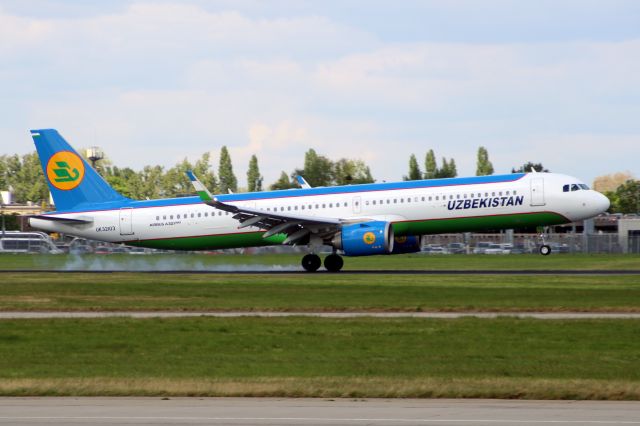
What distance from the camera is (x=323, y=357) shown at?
2109 cm

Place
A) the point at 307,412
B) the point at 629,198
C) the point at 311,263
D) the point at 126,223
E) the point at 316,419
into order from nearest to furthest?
the point at 316,419 < the point at 307,412 < the point at 311,263 < the point at 126,223 < the point at 629,198

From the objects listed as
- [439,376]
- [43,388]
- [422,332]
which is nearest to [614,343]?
[422,332]

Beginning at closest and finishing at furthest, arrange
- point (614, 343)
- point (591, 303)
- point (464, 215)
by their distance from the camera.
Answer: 1. point (614, 343)
2. point (591, 303)
3. point (464, 215)

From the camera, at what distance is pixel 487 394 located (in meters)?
16.6

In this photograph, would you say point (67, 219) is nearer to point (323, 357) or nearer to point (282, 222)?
point (282, 222)

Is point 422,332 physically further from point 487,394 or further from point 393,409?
point 393,409

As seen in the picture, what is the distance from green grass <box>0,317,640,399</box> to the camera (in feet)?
56.3

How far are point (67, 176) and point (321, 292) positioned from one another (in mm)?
19924

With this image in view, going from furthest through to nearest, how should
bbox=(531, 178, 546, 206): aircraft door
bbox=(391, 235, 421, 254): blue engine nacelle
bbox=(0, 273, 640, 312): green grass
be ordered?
bbox=(391, 235, 421, 254): blue engine nacelle < bbox=(531, 178, 546, 206): aircraft door < bbox=(0, 273, 640, 312): green grass

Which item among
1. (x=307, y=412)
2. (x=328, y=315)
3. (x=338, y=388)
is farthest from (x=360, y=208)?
(x=307, y=412)

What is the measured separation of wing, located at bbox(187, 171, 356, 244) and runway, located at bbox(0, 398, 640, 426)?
28.8 meters

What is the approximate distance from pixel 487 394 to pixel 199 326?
11.1m

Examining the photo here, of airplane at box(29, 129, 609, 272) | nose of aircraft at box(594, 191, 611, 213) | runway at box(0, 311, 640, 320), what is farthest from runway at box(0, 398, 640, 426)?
nose of aircraft at box(594, 191, 611, 213)

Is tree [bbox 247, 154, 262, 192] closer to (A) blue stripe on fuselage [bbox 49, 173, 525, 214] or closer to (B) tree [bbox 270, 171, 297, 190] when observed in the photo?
(B) tree [bbox 270, 171, 297, 190]
